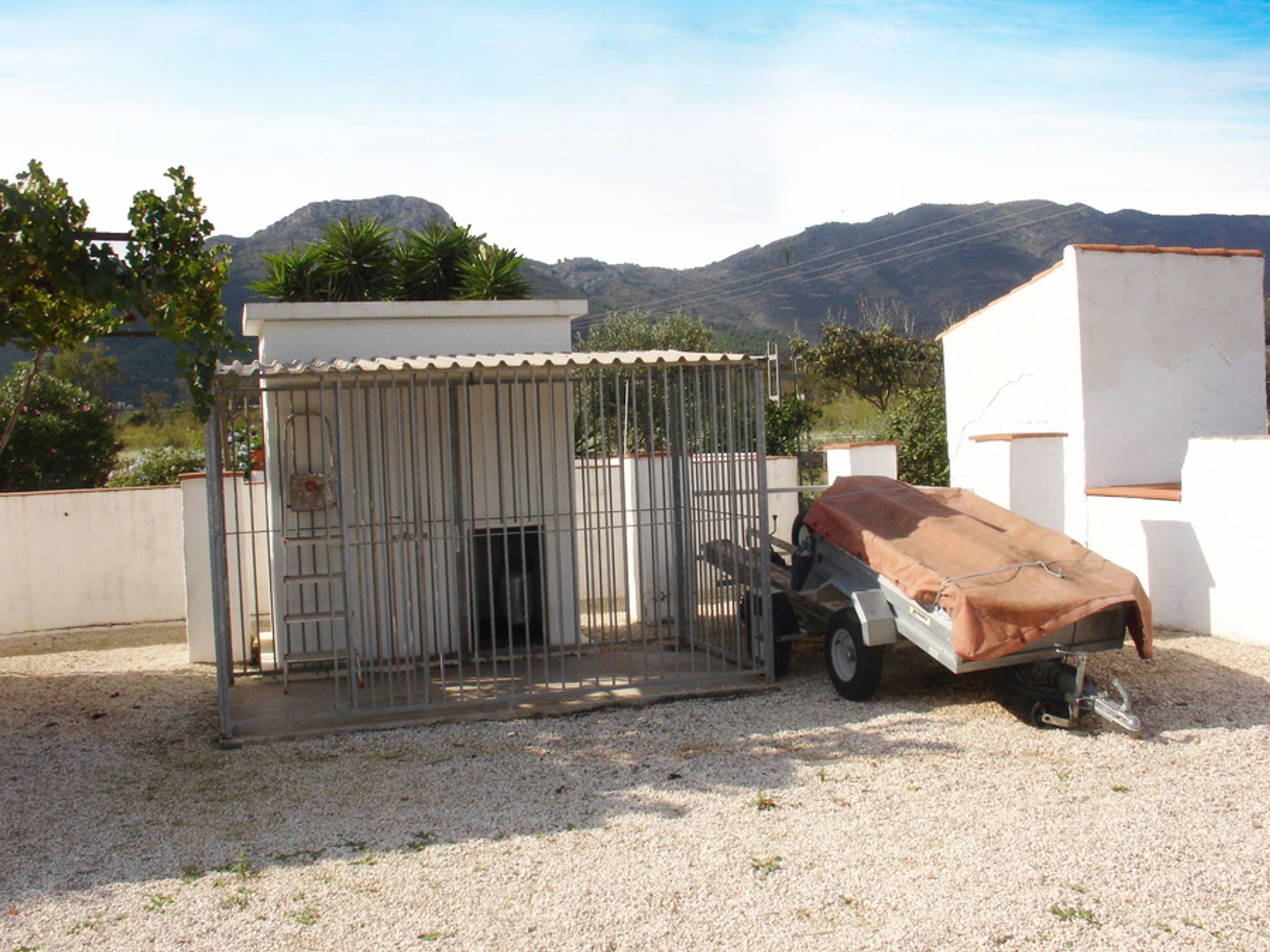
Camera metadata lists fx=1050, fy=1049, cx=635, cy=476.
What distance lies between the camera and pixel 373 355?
9336mm

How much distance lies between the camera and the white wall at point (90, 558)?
12156mm

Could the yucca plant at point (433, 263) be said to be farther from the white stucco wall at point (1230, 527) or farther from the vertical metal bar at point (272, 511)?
the white stucco wall at point (1230, 527)

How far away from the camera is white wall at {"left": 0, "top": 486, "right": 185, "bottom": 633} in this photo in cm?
1216

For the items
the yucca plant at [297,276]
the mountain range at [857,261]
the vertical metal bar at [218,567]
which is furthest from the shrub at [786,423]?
the mountain range at [857,261]

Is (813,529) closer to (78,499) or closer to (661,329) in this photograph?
(78,499)

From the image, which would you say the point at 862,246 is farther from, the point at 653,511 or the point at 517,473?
the point at 653,511

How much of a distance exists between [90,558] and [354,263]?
4748 mm

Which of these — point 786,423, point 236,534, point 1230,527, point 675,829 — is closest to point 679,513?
point 236,534

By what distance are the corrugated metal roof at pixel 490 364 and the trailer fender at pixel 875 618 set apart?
1928mm

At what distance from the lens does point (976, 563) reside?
6898mm

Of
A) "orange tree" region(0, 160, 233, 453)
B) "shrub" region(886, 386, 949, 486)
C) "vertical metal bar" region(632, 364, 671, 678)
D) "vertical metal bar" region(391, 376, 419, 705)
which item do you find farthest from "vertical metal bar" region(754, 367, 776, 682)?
"shrub" region(886, 386, 949, 486)

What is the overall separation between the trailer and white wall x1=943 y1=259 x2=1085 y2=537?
8.51 feet

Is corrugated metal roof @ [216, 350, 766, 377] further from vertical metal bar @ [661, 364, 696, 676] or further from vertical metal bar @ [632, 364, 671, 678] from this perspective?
vertical metal bar @ [661, 364, 696, 676]

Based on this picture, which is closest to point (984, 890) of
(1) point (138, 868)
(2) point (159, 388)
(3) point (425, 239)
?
(1) point (138, 868)
